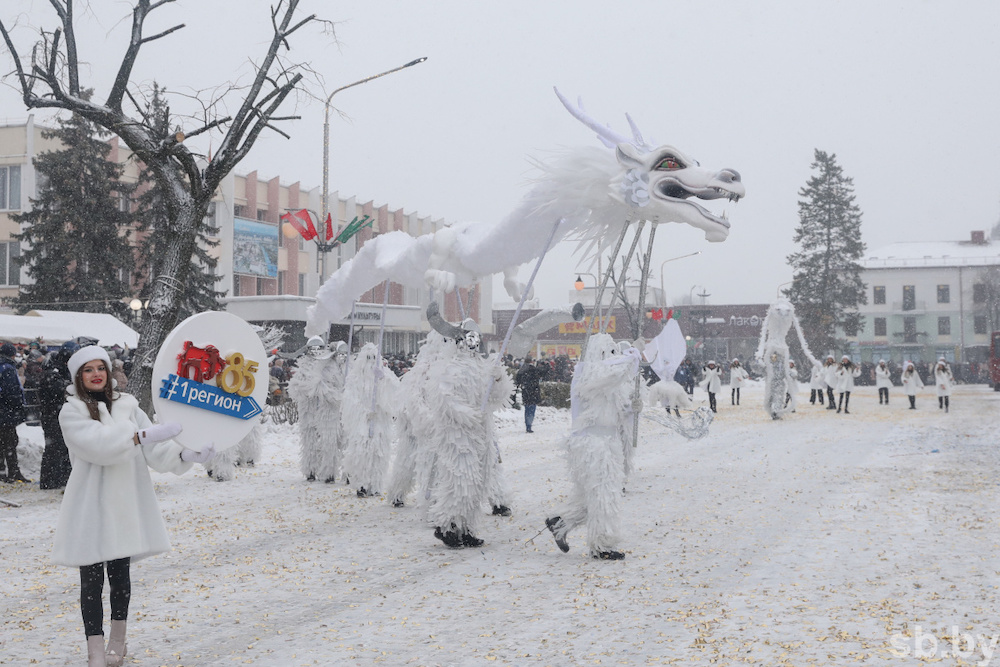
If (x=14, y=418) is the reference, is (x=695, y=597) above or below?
below

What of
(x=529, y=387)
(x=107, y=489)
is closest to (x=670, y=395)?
(x=107, y=489)

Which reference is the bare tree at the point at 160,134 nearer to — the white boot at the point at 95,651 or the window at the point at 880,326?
the white boot at the point at 95,651

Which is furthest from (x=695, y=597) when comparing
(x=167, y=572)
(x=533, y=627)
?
(x=167, y=572)

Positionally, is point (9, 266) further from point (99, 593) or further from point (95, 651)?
point (95, 651)

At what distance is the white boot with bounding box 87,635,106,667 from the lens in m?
4.09

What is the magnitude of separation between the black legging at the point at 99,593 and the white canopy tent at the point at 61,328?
1668 cm

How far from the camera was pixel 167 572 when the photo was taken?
621cm

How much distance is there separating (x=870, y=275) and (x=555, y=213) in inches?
2461

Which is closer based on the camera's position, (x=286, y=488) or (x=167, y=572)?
(x=167, y=572)

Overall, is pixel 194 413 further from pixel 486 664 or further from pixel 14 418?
pixel 14 418

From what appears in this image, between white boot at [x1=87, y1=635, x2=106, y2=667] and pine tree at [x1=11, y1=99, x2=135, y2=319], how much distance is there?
25304 millimetres

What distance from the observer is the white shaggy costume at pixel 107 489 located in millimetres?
4102

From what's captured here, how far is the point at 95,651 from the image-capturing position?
4102 millimetres

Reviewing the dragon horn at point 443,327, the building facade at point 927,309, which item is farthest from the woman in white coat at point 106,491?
the building facade at point 927,309
